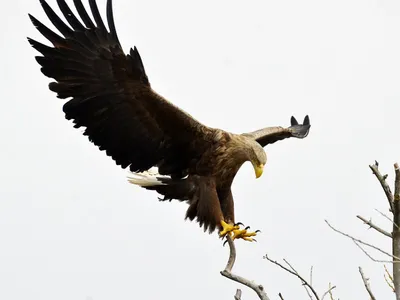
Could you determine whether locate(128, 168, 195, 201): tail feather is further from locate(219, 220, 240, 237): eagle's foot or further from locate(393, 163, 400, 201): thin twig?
locate(393, 163, 400, 201): thin twig

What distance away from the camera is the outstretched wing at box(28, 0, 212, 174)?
5996 millimetres

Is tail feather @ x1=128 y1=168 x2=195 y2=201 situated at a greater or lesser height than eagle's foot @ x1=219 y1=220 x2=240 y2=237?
greater

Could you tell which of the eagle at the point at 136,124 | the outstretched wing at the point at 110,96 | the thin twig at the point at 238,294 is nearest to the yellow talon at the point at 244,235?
the eagle at the point at 136,124

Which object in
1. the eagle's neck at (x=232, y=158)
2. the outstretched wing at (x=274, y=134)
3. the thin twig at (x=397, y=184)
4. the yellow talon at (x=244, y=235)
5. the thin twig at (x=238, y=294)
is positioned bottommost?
the thin twig at (x=238, y=294)

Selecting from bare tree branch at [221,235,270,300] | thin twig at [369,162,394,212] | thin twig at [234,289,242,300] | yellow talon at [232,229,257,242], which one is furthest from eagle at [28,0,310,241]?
thin twig at [369,162,394,212]

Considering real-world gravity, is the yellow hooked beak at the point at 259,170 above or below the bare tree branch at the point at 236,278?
above

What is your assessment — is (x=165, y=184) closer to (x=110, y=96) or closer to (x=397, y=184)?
(x=110, y=96)

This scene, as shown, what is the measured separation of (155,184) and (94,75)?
1.39 metres

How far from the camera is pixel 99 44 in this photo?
237 inches

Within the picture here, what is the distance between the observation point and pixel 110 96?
20.4 ft

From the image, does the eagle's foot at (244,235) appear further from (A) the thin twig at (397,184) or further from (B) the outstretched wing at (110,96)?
(A) the thin twig at (397,184)

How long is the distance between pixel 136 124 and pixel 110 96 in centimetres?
39

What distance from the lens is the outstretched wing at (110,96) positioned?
5996mm

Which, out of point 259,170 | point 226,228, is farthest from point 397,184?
point 226,228
